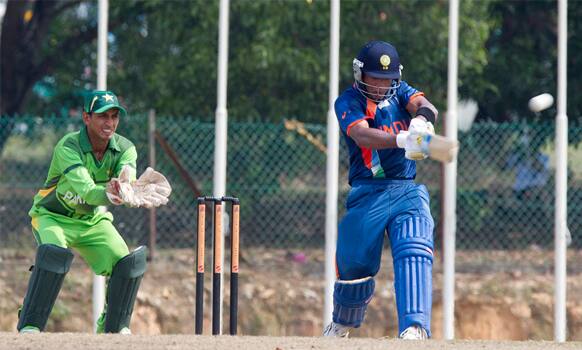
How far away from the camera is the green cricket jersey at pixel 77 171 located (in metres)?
8.21

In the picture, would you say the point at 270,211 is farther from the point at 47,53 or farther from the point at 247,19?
the point at 47,53

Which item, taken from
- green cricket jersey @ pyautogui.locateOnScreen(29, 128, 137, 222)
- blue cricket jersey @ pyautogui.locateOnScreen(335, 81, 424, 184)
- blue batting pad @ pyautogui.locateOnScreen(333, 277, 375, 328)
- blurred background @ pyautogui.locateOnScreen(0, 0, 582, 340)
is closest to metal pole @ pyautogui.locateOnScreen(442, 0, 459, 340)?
blurred background @ pyautogui.locateOnScreen(0, 0, 582, 340)

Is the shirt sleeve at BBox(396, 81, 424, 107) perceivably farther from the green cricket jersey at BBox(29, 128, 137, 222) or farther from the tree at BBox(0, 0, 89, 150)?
the tree at BBox(0, 0, 89, 150)

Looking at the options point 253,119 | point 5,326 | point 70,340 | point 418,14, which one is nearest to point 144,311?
point 5,326

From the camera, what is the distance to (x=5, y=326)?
13.0 meters

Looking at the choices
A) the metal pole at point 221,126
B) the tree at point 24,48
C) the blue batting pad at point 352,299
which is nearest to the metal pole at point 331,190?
the metal pole at point 221,126

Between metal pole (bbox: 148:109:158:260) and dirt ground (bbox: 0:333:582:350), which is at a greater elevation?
metal pole (bbox: 148:109:158:260)

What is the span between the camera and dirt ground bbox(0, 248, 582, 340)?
1334 centimetres

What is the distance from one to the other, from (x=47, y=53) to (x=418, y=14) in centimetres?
645

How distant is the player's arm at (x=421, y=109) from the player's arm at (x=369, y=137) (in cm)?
34

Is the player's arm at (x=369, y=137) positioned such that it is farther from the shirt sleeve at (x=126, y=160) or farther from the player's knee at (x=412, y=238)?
the shirt sleeve at (x=126, y=160)

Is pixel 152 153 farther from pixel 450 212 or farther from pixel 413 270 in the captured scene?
pixel 413 270

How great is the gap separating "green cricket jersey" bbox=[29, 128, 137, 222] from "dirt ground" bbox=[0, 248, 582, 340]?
468 centimetres

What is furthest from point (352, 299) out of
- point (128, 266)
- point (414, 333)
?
point (128, 266)
